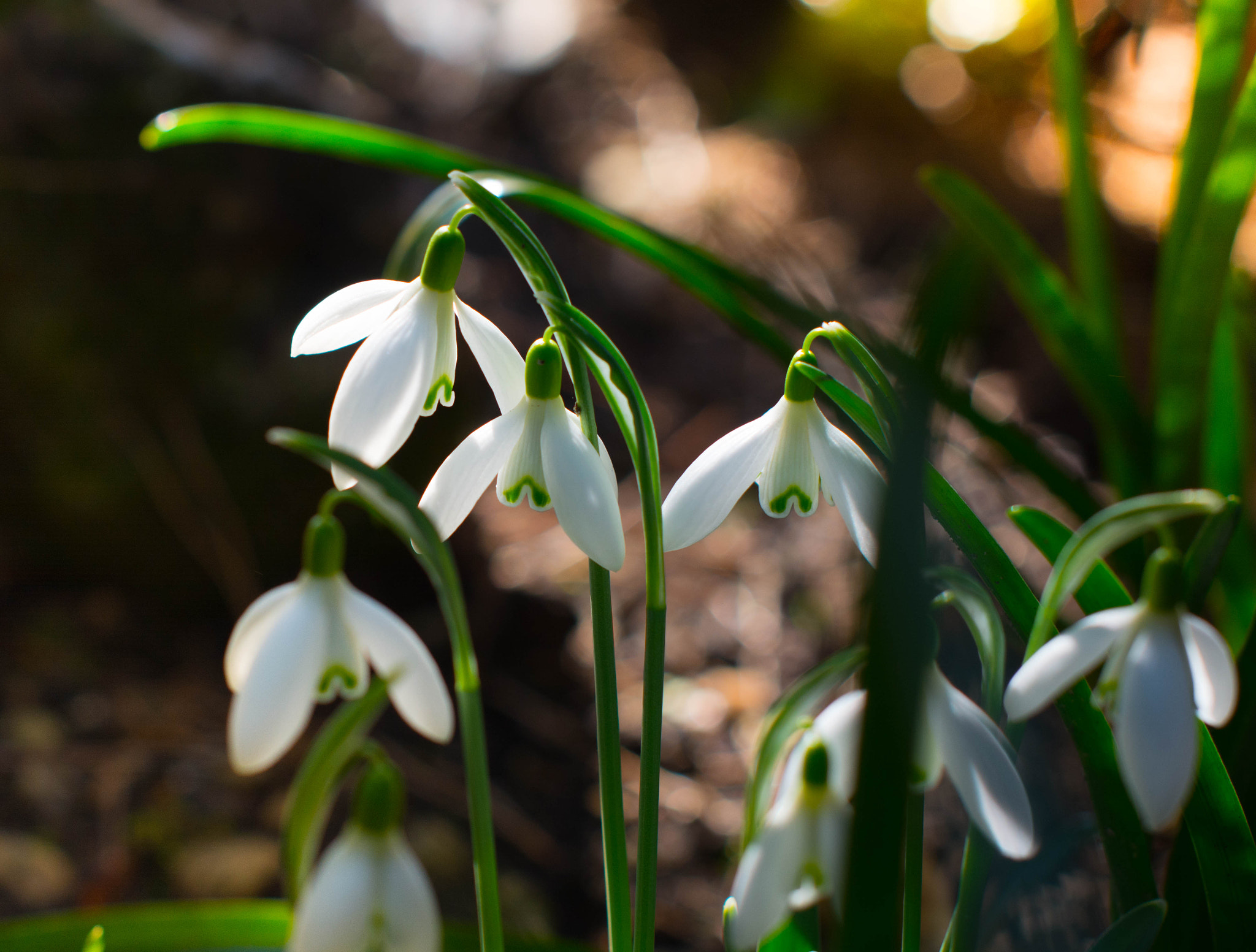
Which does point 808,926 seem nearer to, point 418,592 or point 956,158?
point 418,592

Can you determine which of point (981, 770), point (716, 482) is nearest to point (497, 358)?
point (716, 482)

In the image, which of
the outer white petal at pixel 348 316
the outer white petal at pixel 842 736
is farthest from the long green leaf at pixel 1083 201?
the outer white petal at pixel 348 316

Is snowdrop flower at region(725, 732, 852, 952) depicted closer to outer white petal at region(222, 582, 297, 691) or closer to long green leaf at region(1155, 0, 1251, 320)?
outer white petal at region(222, 582, 297, 691)

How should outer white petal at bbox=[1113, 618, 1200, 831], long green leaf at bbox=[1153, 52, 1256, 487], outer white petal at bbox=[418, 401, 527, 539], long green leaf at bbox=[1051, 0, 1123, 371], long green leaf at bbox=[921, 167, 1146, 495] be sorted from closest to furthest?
outer white petal at bbox=[1113, 618, 1200, 831], outer white petal at bbox=[418, 401, 527, 539], long green leaf at bbox=[1153, 52, 1256, 487], long green leaf at bbox=[921, 167, 1146, 495], long green leaf at bbox=[1051, 0, 1123, 371]

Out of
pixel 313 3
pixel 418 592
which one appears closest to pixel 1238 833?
pixel 418 592

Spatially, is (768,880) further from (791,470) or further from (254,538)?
(254,538)

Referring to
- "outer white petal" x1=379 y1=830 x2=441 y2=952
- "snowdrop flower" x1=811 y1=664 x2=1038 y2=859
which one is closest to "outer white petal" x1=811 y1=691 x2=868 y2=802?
"snowdrop flower" x1=811 y1=664 x2=1038 y2=859
